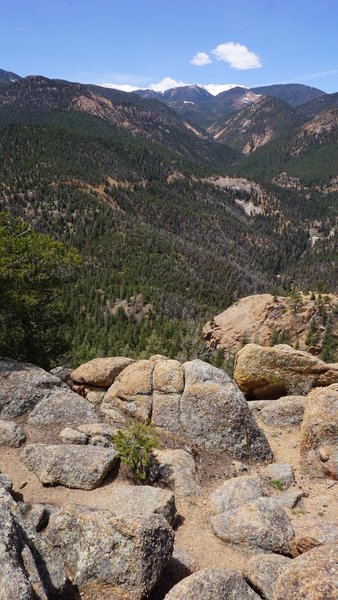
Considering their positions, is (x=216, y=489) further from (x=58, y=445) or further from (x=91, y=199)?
(x=91, y=199)

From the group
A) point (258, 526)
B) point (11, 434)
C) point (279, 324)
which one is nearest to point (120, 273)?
point (279, 324)

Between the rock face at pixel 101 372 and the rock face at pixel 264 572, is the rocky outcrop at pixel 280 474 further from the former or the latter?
the rock face at pixel 101 372

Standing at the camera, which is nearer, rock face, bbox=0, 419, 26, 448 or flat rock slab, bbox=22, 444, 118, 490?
flat rock slab, bbox=22, 444, 118, 490

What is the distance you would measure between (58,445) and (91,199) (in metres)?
183

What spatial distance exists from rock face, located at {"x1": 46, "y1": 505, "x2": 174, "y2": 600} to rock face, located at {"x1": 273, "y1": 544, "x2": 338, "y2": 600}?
3.29 metres

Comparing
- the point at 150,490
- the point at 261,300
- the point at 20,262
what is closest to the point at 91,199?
the point at 261,300

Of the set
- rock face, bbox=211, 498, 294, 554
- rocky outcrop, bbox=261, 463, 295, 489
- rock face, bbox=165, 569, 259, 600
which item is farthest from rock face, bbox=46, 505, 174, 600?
rocky outcrop, bbox=261, 463, 295, 489

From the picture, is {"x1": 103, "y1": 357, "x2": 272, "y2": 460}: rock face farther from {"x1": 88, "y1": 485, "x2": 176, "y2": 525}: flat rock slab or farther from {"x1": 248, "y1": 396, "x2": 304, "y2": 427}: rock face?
{"x1": 88, "y1": 485, "x2": 176, "y2": 525}: flat rock slab

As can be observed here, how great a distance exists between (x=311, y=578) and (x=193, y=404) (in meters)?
12.7

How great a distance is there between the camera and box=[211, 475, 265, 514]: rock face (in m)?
16.7

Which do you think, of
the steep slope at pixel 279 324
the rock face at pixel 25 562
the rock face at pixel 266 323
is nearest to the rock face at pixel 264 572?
the rock face at pixel 25 562

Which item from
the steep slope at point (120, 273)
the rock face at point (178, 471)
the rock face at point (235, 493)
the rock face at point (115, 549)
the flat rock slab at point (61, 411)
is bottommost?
the steep slope at point (120, 273)

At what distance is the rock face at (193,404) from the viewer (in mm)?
21453

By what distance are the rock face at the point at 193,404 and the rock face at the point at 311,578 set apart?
1079 centimetres
